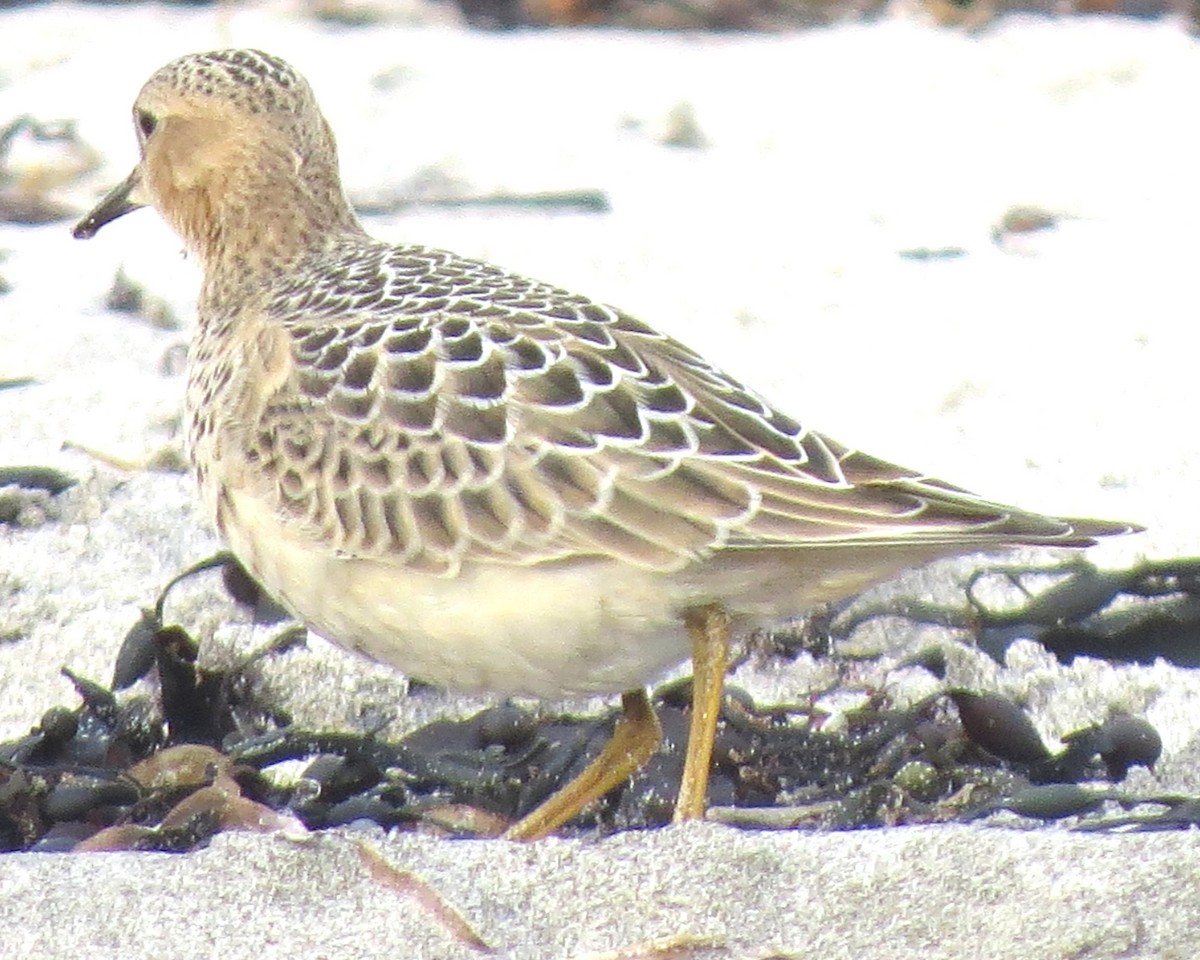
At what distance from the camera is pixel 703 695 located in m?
3.60

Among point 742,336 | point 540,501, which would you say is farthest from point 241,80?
point 742,336

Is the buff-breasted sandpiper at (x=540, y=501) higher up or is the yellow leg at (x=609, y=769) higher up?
the buff-breasted sandpiper at (x=540, y=501)

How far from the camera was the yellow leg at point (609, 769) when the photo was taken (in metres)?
3.66

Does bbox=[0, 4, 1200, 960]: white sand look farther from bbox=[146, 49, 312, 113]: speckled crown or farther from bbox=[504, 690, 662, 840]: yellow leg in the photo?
bbox=[146, 49, 312, 113]: speckled crown

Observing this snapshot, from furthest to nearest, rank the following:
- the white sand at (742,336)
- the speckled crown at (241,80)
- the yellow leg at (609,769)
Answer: the speckled crown at (241,80) → the yellow leg at (609,769) → the white sand at (742,336)

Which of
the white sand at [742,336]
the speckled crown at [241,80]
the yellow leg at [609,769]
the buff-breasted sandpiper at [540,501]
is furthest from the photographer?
the speckled crown at [241,80]

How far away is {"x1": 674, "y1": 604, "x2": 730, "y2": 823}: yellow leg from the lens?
3529mm

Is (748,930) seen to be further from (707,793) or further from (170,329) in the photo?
(170,329)

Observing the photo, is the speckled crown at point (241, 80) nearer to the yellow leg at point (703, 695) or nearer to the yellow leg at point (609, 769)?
the yellow leg at point (609, 769)

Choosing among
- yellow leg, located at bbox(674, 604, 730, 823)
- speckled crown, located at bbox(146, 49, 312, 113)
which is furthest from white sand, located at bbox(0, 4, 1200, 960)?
speckled crown, located at bbox(146, 49, 312, 113)

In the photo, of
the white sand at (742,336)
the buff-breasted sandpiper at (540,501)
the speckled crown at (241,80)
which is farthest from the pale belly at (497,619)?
the speckled crown at (241,80)

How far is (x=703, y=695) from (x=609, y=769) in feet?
0.90

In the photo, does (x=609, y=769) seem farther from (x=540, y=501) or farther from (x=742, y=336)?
→ (x=742, y=336)

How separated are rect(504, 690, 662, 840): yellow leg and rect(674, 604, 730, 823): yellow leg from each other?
16 centimetres
